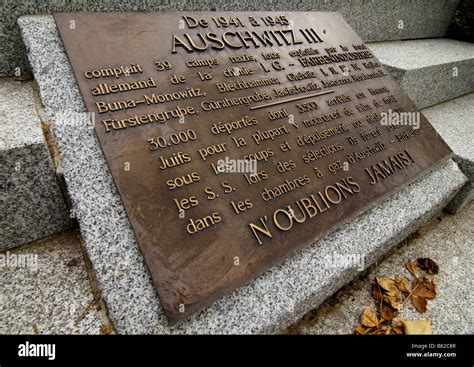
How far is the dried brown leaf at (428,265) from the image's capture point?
221cm

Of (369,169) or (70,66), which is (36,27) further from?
(369,169)

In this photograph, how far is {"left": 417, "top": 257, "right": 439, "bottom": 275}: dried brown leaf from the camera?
2206 mm

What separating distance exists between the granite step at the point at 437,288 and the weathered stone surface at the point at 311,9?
2418mm

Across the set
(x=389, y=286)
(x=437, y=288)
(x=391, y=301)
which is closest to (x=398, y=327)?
(x=391, y=301)

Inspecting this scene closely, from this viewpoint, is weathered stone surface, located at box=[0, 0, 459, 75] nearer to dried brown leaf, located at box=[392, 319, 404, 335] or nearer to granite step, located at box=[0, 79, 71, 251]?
granite step, located at box=[0, 79, 71, 251]

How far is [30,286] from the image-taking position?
1.41m

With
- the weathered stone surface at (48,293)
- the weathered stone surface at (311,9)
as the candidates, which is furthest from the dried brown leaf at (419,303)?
the weathered stone surface at (311,9)

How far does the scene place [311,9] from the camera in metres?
3.39

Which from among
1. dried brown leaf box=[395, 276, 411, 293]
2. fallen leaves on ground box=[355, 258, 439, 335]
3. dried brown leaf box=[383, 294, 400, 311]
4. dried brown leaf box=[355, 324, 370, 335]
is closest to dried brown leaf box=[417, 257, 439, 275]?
fallen leaves on ground box=[355, 258, 439, 335]

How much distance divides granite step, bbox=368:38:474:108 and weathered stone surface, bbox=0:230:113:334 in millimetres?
3785

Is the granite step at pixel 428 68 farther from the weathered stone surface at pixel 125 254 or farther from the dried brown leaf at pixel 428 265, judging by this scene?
the weathered stone surface at pixel 125 254

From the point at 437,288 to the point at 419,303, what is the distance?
260 mm
